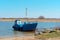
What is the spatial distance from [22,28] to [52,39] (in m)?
26.6

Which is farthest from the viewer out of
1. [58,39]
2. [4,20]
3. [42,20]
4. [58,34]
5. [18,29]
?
[4,20]

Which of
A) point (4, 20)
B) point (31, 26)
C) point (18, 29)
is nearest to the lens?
point (31, 26)

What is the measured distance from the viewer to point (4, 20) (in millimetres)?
151000

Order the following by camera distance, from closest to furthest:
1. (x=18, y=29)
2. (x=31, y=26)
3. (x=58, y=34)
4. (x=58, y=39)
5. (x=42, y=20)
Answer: (x=58, y=39) → (x=58, y=34) → (x=31, y=26) → (x=18, y=29) → (x=42, y=20)

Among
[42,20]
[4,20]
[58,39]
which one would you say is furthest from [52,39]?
[4,20]

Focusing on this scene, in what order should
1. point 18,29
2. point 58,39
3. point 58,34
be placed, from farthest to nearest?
point 18,29 < point 58,34 < point 58,39

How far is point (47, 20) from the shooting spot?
5881 inches

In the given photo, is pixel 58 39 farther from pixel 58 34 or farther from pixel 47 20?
pixel 47 20

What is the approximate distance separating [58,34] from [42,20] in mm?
117307

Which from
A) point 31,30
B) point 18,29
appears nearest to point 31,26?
point 31,30

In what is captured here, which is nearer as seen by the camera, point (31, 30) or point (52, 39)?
point (52, 39)

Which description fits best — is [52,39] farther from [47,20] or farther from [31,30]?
[47,20]

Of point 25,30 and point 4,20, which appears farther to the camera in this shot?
point 4,20

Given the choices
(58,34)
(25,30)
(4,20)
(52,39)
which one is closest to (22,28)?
(25,30)
